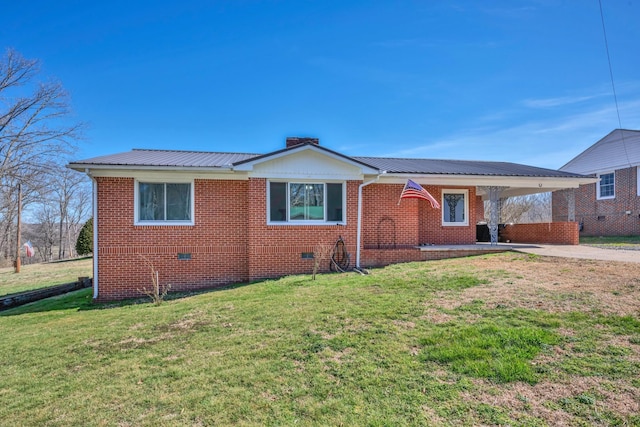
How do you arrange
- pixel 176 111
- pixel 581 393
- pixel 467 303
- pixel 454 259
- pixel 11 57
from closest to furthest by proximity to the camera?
1. pixel 581 393
2. pixel 467 303
3. pixel 454 259
4. pixel 176 111
5. pixel 11 57

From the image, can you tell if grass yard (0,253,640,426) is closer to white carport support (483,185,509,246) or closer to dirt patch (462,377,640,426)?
dirt patch (462,377,640,426)

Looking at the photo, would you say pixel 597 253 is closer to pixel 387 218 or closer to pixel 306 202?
pixel 387 218

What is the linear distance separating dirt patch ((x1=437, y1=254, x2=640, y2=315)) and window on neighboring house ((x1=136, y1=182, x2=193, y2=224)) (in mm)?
7878

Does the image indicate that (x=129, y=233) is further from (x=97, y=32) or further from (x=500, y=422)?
(x=500, y=422)

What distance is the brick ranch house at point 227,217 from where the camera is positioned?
9734 millimetres

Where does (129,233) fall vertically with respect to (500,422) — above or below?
above

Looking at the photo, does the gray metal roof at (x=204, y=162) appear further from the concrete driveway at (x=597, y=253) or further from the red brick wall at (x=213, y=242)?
the concrete driveway at (x=597, y=253)

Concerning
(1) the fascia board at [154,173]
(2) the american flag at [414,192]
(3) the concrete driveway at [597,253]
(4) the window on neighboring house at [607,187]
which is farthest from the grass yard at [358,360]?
(4) the window on neighboring house at [607,187]

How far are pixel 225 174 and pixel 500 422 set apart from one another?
9.21 m

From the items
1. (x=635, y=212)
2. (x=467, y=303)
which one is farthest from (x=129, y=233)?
(x=635, y=212)

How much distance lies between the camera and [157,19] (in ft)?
36.8

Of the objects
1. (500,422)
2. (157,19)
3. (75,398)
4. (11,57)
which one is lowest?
(75,398)

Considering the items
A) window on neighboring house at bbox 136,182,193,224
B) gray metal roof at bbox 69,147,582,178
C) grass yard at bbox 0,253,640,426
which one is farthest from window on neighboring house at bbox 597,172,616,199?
window on neighboring house at bbox 136,182,193,224

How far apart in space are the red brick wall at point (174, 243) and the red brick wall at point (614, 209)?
16283 millimetres
